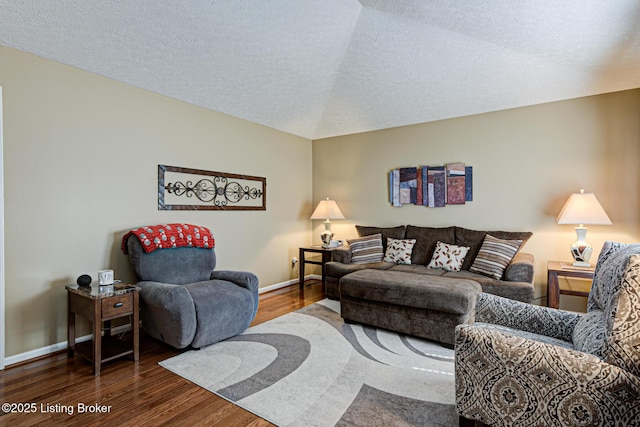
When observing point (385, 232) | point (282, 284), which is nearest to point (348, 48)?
point (385, 232)

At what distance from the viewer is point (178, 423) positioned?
1.82 m

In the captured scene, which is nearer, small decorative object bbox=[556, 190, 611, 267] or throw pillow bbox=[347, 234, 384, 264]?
small decorative object bbox=[556, 190, 611, 267]

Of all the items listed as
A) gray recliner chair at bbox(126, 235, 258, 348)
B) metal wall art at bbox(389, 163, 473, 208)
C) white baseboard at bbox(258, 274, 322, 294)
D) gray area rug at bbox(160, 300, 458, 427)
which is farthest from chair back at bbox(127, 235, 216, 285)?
metal wall art at bbox(389, 163, 473, 208)

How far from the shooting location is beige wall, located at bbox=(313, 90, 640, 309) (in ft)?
11.2

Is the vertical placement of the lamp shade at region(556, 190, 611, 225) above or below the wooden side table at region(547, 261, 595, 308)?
above

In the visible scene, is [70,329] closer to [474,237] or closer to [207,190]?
[207,190]

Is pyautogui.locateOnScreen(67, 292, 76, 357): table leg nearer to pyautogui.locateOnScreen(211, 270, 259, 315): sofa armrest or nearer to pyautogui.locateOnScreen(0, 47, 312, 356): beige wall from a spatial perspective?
pyautogui.locateOnScreen(0, 47, 312, 356): beige wall

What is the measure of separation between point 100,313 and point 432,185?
3.95 meters

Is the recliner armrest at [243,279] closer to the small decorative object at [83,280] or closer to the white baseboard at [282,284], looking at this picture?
the small decorative object at [83,280]

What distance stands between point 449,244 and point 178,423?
11.2ft

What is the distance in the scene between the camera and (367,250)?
4.43m

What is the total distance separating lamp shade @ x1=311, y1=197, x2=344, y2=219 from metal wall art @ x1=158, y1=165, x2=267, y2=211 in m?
0.83

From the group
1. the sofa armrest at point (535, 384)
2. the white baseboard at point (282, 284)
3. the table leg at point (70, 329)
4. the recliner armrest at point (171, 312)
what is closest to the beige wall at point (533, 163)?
the white baseboard at point (282, 284)

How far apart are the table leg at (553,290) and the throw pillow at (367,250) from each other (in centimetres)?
188
